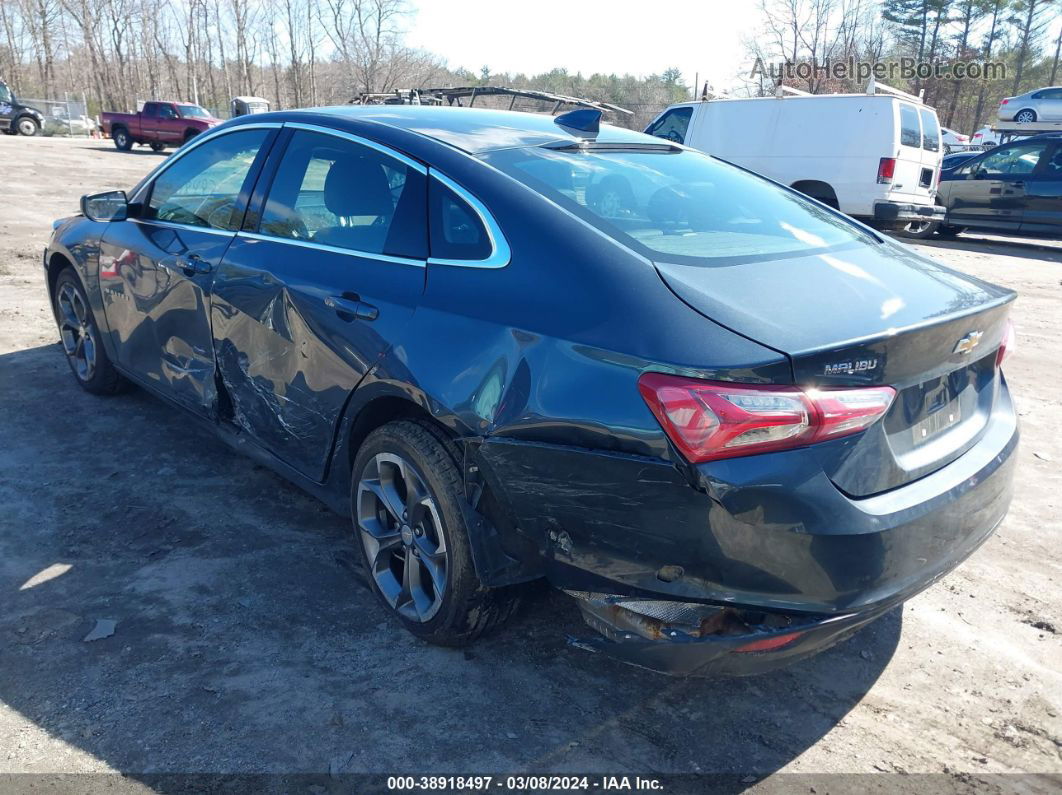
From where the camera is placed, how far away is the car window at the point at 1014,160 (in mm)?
13633

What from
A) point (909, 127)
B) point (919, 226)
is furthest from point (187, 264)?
point (919, 226)

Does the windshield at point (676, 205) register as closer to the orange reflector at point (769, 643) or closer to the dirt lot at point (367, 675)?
the orange reflector at point (769, 643)

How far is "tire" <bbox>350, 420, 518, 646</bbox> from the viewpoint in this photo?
2.56 metres

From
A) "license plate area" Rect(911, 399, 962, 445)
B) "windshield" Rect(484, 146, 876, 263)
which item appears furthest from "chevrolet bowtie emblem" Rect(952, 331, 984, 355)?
"windshield" Rect(484, 146, 876, 263)

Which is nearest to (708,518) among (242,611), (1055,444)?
(242,611)

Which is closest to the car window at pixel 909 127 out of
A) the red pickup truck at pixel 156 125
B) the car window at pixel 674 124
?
the car window at pixel 674 124

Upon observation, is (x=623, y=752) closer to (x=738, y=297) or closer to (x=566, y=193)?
(x=738, y=297)

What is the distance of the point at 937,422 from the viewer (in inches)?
93.3

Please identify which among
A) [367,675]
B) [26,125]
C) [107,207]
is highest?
[26,125]

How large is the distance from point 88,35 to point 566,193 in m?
68.0

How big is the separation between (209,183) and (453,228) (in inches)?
70.6

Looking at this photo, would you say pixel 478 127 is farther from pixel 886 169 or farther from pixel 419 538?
pixel 886 169

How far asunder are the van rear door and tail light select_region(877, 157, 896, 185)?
90mm

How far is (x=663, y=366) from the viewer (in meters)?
2.04
